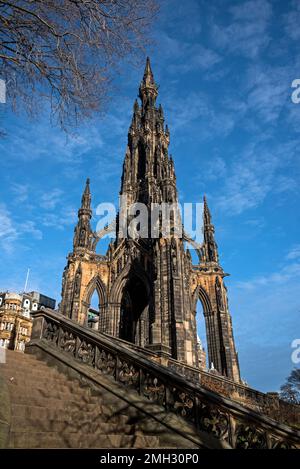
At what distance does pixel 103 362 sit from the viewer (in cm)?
655

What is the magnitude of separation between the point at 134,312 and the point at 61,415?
87.9ft

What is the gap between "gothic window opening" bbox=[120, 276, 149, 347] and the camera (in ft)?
95.6

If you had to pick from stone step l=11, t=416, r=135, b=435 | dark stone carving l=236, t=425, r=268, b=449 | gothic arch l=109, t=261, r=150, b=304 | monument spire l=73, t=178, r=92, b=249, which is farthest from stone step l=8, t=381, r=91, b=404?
monument spire l=73, t=178, r=92, b=249

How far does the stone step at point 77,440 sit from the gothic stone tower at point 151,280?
16.1 m

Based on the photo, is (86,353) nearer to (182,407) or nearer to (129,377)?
(129,377)

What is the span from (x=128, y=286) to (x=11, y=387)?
25.2m

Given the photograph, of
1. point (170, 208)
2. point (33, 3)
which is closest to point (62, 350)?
point (33, 3)

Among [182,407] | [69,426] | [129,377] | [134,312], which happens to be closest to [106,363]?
[129,377]

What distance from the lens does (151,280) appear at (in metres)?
26.1

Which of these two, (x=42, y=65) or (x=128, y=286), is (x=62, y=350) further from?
(x=128, y=286)

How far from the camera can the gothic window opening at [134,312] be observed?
29.1 m

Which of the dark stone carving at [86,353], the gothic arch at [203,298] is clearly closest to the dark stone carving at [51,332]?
the dark stone carving at [86,353]

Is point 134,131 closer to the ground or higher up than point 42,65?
higher up
